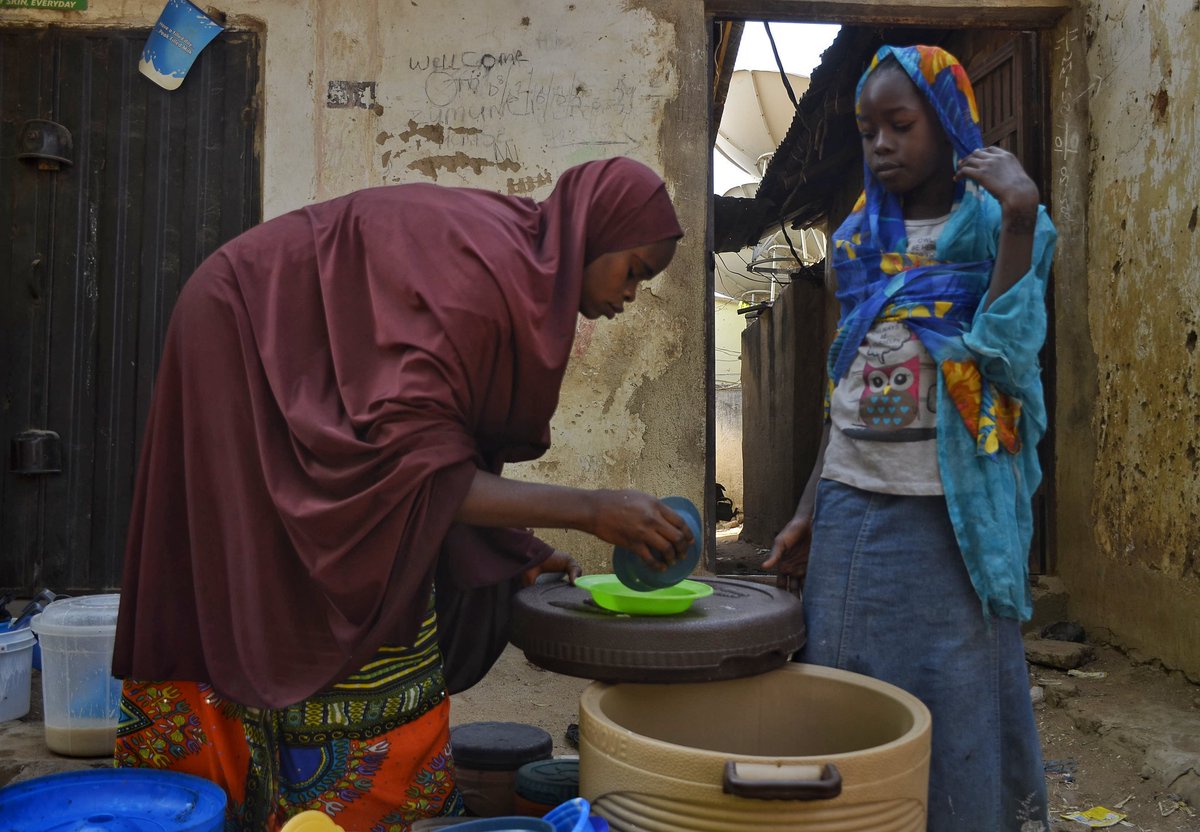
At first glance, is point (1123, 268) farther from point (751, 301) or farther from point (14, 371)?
point (751, 301)

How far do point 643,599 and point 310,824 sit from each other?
69 cm

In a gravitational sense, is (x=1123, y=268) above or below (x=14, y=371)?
above

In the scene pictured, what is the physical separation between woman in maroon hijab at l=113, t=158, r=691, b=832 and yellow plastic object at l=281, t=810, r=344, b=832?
0.26 m

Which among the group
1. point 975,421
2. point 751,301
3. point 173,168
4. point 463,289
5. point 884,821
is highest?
point 751,301

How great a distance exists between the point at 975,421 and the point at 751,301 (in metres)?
14.1

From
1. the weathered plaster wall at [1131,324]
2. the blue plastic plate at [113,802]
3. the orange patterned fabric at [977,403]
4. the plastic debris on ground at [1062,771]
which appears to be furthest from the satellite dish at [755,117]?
the blue plastic plate at [113,802]

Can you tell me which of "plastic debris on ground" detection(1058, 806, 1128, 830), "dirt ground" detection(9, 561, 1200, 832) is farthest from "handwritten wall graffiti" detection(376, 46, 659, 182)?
"plastic debris on ground" detection(1058, 806, 1128, 830)

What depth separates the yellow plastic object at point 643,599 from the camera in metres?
1.88

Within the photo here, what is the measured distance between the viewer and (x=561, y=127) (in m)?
4.51

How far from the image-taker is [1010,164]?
6.21 feet

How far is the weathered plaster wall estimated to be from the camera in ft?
12.5

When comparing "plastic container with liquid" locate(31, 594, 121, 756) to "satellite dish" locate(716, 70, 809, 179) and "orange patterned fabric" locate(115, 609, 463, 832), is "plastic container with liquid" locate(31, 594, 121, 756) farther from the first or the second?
"satellite dish" locate(716, 70, 809, 179)

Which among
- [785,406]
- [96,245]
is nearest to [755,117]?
[785,406]

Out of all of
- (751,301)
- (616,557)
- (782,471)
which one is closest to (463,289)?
(616,557)
